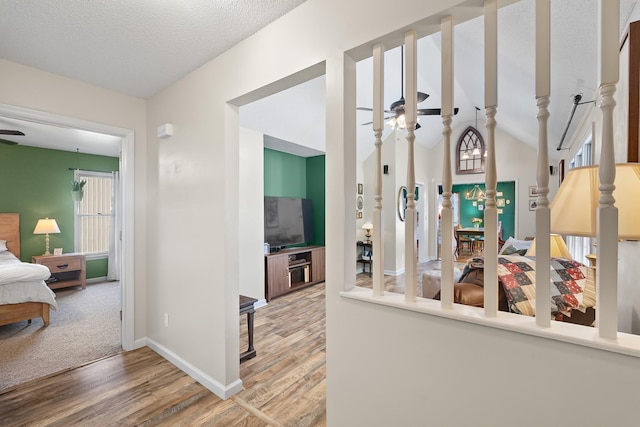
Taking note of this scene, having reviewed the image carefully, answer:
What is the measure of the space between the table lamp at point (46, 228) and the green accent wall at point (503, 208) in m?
9.11

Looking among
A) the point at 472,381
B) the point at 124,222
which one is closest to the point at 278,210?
the point at 124,222

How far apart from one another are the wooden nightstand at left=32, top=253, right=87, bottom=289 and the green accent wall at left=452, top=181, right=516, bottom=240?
29.1 ft

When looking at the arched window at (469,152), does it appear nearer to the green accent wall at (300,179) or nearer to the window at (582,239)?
the window at (582,239)

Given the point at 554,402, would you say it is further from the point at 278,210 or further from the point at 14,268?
the point at 14,268

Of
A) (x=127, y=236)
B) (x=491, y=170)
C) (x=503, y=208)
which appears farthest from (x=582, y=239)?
(x=503, y=208)

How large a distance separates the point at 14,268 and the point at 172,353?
233 centimetres

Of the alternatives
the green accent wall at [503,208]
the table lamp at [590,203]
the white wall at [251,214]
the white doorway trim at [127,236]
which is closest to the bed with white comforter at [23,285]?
the white doorway trim at [127,236]

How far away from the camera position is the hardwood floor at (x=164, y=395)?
6.11ft

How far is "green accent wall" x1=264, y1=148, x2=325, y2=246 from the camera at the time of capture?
5.18 m

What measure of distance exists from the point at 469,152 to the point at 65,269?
8704 mm

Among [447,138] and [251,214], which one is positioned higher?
[447,138]

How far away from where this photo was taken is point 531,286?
4.93 feet

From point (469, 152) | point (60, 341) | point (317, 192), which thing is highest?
point (469, 152)

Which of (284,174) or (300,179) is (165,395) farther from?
(300,179)
